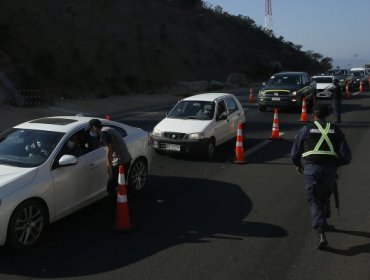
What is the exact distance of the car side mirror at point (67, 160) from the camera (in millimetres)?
6537

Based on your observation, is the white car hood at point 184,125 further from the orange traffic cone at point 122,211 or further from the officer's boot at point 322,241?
the officer's boot at point 322,241

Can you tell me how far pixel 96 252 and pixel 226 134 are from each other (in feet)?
24.8

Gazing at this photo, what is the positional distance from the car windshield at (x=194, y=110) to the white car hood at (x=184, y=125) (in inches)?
10.8

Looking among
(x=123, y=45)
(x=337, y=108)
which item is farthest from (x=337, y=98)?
(x=123, y=45)

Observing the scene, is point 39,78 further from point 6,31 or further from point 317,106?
point 317,106

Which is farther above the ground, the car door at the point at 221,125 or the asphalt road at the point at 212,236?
the car door at the point at 221,125

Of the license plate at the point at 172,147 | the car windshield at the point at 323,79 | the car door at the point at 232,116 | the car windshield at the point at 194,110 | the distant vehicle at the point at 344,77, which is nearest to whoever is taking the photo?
the license plate at the point at 172,147

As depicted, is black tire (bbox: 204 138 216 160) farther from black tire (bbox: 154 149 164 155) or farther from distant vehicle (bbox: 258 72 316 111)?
distant vehicle (bbox: 258 72 316 111)

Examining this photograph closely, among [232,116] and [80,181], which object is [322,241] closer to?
[80,181]

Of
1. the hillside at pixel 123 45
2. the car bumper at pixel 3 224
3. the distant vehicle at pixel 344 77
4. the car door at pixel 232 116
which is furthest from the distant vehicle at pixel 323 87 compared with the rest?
the car bumper at pixel 3 224

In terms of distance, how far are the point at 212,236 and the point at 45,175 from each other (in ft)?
7.57

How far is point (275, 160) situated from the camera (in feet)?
38.9

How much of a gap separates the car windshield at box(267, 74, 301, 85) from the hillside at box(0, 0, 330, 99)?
14035 millimetres

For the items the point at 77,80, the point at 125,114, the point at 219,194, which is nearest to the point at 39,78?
the point at 77,80
